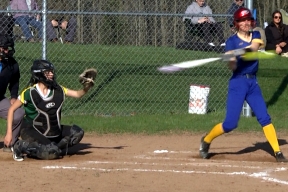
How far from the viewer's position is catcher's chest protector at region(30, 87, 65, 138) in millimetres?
9156

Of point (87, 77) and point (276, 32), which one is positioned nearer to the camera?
point (87, 77)

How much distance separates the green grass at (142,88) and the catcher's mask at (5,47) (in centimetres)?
208

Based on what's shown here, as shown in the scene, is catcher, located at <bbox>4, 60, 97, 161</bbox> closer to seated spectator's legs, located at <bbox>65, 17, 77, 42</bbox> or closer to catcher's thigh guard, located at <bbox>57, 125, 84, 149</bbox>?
catcher's thigh guard, located at <bbox>57, 125, 84, 149</bbox>

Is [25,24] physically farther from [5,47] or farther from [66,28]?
[5,47]

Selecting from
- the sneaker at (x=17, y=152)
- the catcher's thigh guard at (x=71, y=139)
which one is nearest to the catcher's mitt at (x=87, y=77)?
the catcher's thigh guard at (x=71, y=139)

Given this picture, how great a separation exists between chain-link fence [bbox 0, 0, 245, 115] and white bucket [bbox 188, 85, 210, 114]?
1.34 m

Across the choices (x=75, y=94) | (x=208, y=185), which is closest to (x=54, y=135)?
(x=75, y=94)

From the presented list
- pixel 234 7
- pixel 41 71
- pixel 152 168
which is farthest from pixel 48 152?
pixel 234 7

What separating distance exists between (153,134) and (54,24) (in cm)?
668

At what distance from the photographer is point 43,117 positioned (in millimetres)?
9195

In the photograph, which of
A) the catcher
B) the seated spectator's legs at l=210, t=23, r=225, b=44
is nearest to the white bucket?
the seated spectator's legs at l=210, t=23, r=225, b=44

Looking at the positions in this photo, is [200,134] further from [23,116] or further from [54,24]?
[54,24]

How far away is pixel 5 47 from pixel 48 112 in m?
1.10

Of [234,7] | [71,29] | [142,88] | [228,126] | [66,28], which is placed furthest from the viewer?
[66,28]
